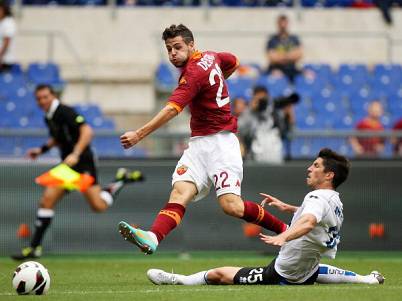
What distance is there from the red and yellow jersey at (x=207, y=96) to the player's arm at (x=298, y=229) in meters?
1.92

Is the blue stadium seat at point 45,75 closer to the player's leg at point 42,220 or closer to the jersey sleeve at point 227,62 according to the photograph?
the player's leg at point 42,220

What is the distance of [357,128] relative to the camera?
1897 centimetres

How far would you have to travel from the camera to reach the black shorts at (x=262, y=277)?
9734mm

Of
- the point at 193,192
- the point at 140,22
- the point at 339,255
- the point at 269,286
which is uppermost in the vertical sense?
the point at 140,22

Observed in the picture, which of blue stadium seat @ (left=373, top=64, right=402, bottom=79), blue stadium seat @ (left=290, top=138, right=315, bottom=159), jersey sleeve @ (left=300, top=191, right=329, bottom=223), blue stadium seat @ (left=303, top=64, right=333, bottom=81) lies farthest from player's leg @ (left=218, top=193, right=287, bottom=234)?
blue stadium seat @ (left=373, top=64, right=402, bottom=79)

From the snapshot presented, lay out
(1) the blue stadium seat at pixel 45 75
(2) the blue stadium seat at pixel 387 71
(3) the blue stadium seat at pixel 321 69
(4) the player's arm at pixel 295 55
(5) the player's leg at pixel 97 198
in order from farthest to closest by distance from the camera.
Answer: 1. (2) the blue stadium seat at pixel 387 71
2. (3) the blue stadium seat at pixel 321 69
3. (4) the player's arm at pixel 295 55
4. (1) the blue stadium seat at pixel 45 75
5. (5) the player's leg at pixel 97 198

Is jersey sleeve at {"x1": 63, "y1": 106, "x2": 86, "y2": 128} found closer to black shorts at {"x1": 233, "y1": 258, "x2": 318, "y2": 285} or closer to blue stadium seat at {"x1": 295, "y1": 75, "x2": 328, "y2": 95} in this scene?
black shorts at {"x1": 233, "y1": 258, "x2": 318, "y2": 285}

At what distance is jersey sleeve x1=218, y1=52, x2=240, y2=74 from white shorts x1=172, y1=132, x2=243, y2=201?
78cm

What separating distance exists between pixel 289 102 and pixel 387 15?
7.84 metres

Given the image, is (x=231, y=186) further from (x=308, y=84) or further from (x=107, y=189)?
(x=308, y=84)

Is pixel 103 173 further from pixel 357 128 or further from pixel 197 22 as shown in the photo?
pixel 197 22

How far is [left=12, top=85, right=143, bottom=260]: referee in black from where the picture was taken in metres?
14.1

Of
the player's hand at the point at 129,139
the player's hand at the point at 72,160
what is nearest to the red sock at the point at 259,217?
the player's hand at the point at 129,139

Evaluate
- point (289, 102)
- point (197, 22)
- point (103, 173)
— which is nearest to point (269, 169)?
point (289, 102)
